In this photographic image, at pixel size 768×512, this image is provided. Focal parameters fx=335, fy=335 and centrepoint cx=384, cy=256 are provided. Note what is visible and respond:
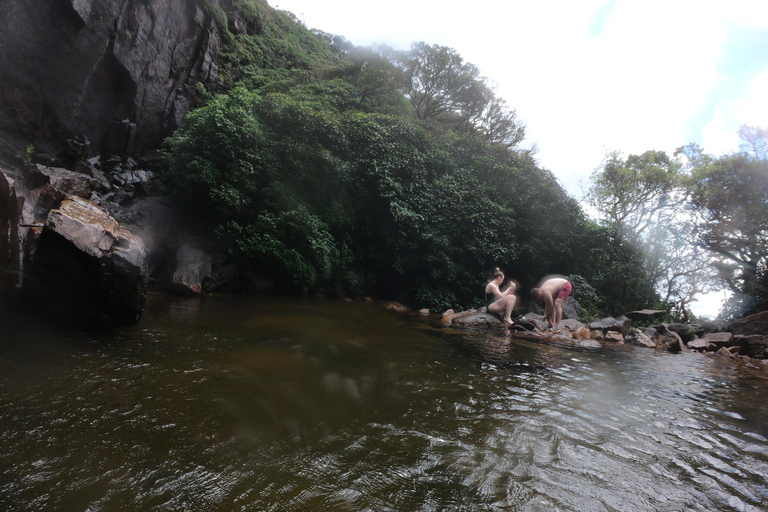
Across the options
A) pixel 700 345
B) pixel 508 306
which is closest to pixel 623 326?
pixel 700 345

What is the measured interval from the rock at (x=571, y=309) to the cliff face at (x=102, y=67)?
1859 cm

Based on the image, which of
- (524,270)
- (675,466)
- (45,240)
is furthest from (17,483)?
(524,270)

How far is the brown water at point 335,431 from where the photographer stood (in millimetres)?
1807

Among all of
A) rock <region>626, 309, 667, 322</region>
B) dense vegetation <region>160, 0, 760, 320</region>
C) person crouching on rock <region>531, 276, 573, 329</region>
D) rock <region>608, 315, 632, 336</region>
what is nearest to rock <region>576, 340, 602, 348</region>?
person crouching on rock <region>531, 276, 573, 329</region>

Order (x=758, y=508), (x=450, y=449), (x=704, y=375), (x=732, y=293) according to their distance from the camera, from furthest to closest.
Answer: (x=732, y=293)
(x=704, y=375)
(x=450, y=449)
(x=758, y=508)

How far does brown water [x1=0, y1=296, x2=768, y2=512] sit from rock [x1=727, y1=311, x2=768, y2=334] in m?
7.77

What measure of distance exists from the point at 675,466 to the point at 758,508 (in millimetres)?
428

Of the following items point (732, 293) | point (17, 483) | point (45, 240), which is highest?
point (732, 293)

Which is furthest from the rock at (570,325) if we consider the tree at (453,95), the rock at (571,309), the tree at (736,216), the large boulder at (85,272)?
the tree at (453,95)

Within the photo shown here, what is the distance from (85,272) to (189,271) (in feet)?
17.1

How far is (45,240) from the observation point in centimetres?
390

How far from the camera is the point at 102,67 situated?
43.7 ft

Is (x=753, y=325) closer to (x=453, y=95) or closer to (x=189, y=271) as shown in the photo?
(x=189, y=271)

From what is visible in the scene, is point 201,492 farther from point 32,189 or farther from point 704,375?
point 32,189
